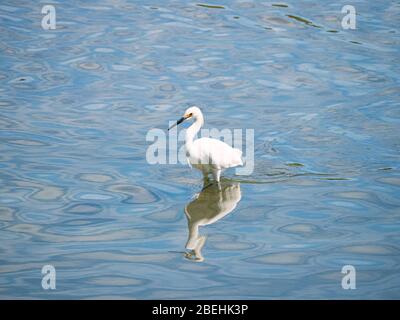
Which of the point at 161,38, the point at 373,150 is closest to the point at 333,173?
the point at 373,150

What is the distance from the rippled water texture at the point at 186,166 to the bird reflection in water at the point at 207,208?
0.03 metres

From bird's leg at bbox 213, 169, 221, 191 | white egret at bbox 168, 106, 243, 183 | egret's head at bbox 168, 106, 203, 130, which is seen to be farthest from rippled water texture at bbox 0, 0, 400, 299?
egret's head at bbox 168, 106, 203, 130

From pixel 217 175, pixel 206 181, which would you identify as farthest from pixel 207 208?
pixel 206 181

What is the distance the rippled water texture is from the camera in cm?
973

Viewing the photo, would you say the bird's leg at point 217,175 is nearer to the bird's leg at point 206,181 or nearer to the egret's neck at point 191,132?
the bird's leg at point 206,181

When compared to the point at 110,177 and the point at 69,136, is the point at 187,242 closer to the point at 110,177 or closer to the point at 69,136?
the point at 110,177

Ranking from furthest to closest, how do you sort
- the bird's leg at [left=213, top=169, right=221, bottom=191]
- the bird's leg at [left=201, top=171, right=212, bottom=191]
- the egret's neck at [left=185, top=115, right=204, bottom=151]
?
the bird's leg at [left=201, top=171, right=212, bottom=191] → the egret's neck at [left=185, top=115, right=204, bottom=151] → the bird's leg at [left=213, top=169, right=221, bottom=191]

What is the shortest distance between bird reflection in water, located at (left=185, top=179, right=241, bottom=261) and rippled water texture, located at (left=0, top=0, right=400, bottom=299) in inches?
1.3

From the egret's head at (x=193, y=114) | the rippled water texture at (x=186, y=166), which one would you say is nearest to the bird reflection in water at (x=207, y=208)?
the rippled water texture at (x=186, y=166)

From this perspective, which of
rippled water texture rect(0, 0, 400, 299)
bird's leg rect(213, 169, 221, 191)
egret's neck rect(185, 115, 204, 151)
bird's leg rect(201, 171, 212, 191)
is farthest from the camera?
bird's leg rect(201, 171, 212, 191)

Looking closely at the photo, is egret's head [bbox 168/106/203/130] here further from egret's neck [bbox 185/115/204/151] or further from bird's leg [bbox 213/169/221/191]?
bird's leg [bbox 213/169/221/191]

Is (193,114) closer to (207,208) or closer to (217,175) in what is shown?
(217,175)

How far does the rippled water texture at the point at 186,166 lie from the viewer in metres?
9.73

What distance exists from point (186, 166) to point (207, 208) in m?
1.78
